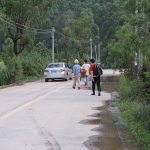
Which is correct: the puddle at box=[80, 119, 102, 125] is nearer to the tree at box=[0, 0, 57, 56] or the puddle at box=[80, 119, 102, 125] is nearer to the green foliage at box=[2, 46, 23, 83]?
the green foliage at box=[2, 46, 23, 83]

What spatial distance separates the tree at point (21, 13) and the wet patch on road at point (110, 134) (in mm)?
21464

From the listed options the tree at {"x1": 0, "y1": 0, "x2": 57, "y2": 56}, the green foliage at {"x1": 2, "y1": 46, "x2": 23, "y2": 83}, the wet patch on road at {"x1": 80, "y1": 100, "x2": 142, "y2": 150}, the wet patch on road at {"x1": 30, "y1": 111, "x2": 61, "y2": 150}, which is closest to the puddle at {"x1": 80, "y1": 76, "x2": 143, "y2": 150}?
the wet patch on road at {"x1": 80, "y1": 100, "x2": 142, "y2": 150}

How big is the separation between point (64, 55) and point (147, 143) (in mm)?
51378

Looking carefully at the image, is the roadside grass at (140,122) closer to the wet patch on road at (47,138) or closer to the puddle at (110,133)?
the puddle at (110,133)

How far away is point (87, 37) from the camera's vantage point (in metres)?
62.8

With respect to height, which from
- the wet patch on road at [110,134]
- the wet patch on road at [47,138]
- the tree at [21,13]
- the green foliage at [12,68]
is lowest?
the wet patch on road at [110,134]

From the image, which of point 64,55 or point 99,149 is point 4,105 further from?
point 64,55

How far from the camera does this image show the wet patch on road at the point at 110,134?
7359 mm

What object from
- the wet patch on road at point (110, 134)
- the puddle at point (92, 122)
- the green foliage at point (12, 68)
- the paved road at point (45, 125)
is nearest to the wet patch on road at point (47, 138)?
the paved road at point (45, 125)

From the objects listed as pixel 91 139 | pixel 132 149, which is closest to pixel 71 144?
pixel 91 139

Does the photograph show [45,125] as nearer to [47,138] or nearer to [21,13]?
[47,138]

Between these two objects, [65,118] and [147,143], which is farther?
[65,118]

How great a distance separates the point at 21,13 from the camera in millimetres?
32562

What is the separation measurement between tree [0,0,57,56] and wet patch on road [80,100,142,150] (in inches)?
845
